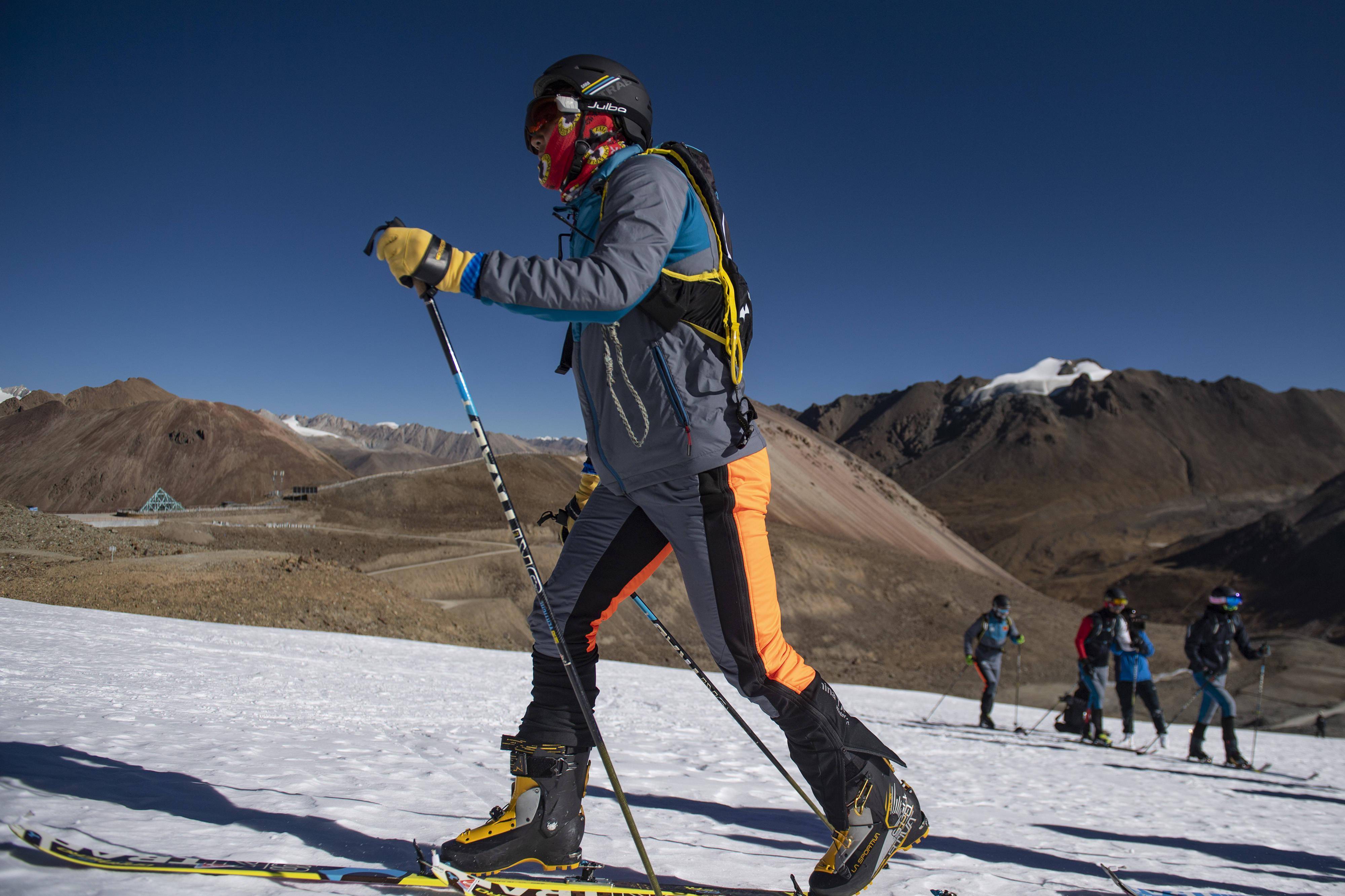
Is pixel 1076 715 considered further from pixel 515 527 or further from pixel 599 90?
pixel 599 90

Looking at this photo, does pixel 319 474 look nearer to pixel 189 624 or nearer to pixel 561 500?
pixel 561 500

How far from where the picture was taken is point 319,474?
209 ft

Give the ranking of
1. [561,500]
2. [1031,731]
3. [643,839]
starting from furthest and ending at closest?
[561,500]
[1031,731]
[643,839]

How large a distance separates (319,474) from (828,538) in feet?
152

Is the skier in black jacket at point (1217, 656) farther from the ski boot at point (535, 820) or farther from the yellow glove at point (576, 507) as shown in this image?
the ski boot at point (535, 820)

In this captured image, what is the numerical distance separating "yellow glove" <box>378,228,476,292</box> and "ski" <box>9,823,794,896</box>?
1.52 metres

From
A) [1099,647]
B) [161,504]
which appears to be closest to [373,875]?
[1099,647]

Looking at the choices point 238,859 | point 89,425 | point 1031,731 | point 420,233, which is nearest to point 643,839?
point 238,859

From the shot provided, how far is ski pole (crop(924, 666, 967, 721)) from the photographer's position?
10648 mm

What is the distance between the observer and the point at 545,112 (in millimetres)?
2395

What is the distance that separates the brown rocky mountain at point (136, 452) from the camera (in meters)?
31.9

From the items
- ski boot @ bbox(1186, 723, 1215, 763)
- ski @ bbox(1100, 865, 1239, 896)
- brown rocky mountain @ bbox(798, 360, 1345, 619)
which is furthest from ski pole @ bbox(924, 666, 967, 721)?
brown rocky mountain @ bbox(798, 360, 1345, 619)

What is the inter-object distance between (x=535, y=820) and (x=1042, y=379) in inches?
6620

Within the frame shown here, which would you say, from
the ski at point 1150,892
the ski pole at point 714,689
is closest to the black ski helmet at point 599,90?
the ski pole at point 714,689
